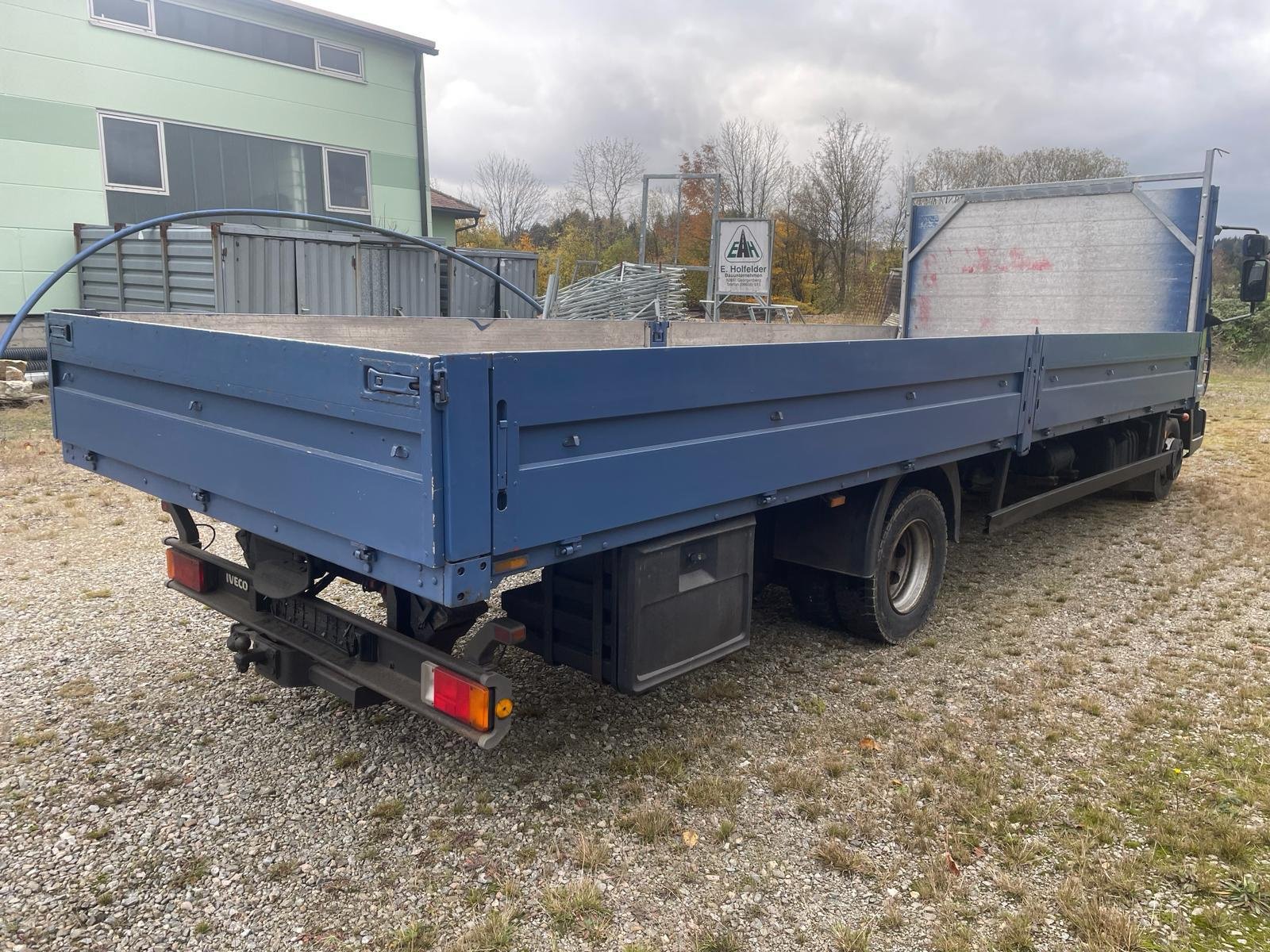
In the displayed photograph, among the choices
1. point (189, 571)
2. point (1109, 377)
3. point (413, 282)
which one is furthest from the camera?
point (413, 282)

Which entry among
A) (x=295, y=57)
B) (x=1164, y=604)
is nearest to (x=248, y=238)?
(x=295, y=57)

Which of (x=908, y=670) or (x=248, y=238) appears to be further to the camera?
(x=248, y=238)

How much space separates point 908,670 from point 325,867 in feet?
9.42

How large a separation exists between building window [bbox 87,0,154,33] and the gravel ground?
1136 centimetres

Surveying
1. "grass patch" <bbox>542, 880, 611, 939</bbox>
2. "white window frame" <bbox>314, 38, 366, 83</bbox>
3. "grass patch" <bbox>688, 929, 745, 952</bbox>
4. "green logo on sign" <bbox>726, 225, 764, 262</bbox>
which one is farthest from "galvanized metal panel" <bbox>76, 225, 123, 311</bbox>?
"grass patch" <bbox>688, 929, 745, 952</bbox>

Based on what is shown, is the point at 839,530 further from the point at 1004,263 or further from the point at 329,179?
the point at 329,179

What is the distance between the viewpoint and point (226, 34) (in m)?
14.2

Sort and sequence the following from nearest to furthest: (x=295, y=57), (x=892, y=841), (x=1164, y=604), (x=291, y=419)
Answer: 1. (x=291, y=419)
2. (x=892, y=841)
3. (x=1164, y=604)
4. (x=295, y=57)

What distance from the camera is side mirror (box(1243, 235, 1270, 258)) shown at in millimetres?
7180

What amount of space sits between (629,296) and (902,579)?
919 centimetres

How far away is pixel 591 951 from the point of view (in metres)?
2.57

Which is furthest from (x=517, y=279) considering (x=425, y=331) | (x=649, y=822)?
(x=649, y=822)

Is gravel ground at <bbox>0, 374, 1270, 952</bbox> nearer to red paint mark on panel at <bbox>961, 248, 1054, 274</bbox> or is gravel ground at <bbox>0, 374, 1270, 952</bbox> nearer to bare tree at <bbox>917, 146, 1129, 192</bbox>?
red paint mark on panel at <bbox>961, 248, 1054, 274</bbox>

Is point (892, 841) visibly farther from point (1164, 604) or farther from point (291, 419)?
point (1164, 604)
